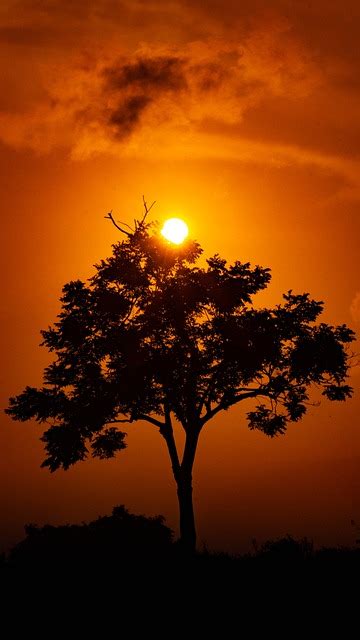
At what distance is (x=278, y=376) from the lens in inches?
1300

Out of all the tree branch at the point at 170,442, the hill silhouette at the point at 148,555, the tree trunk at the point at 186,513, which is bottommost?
the hill silhouette at the point at 148,555

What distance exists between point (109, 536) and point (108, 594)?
7.13 meters

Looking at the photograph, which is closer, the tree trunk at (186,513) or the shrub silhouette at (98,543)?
the shrub silhouette at (98,543)

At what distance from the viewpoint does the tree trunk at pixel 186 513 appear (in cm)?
3186

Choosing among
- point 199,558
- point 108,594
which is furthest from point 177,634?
point 199,558

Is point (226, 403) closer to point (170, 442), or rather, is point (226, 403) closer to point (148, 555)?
point (170, 442)

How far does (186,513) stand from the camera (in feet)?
108

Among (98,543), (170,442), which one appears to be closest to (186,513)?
(170,442)

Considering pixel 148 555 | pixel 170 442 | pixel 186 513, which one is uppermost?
pixel 170 442

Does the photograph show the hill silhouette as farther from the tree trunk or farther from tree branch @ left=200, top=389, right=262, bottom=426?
tree branch @ left=200, top=389, right=262, bottom=426

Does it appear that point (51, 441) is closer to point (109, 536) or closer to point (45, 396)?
point (45, 396)

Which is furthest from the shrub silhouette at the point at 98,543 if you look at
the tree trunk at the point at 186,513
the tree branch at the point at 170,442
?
the tree branch at the point at 170,442

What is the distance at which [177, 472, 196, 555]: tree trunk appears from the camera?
31859mm

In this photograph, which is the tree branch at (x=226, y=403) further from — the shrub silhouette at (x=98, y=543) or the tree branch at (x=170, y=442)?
the shrub silhouette at (x=98, y=543)
